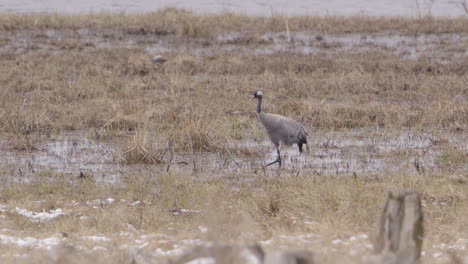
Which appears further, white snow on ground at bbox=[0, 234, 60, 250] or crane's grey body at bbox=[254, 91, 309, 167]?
crane's grey body at bbox=[254, 91, 309, 167]

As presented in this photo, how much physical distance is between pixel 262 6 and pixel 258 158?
17.8 meters

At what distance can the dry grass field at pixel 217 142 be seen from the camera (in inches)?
250

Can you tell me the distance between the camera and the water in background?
25.0 m

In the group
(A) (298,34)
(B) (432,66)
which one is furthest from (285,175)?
(A) (298,34)

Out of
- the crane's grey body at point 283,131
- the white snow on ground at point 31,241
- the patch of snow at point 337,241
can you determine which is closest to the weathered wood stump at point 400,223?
the patch of snow at point 337,241

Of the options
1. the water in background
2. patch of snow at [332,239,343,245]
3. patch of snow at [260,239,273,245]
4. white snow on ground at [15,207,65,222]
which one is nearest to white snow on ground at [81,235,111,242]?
white snow on ground at [15,207,65,222]

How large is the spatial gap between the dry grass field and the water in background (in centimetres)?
497

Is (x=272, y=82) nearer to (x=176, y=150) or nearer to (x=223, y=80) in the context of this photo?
(x=223, y=80)

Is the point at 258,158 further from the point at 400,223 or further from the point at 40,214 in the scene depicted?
the point at 400,223

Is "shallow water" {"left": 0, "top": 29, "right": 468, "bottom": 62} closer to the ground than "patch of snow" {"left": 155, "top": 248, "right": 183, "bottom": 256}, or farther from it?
farther from it

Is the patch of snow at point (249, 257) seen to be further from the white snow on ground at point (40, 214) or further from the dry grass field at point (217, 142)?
the white snow on ground at point (40, 214)

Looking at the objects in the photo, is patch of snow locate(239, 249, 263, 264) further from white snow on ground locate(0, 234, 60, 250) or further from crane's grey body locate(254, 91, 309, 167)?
crane's grey body locate(254, 91, 309, 167)

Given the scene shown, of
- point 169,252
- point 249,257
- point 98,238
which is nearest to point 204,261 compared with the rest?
point 249,257

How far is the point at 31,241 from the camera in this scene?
6152mm
